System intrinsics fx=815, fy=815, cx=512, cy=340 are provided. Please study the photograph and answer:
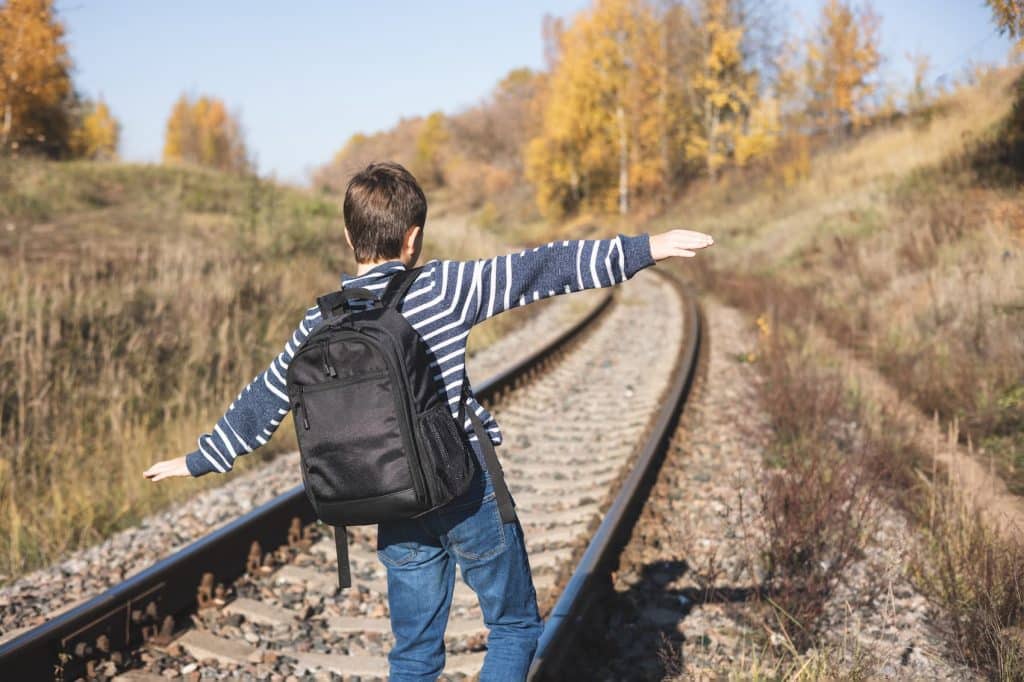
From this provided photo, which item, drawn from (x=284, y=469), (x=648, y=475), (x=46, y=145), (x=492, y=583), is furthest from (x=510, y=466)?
(x=46, y=145)

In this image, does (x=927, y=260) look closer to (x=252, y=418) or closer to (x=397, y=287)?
(x=397, y=287)

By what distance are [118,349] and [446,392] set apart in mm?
6081

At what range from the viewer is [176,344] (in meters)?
7.63

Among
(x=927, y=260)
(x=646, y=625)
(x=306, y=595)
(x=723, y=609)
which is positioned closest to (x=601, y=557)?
(x=646, y=625)

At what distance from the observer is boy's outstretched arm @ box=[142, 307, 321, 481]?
82.4 inches

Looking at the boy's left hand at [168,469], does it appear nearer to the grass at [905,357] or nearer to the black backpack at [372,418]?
the black backpack at [372,418]

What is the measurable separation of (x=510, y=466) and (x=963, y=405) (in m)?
3.63

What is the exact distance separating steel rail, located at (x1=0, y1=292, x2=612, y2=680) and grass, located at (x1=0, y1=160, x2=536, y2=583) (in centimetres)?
114

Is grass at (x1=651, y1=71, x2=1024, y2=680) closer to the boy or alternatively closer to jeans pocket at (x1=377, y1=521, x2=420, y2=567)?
the boy

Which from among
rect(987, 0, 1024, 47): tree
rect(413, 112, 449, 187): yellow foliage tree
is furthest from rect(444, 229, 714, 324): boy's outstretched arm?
rect(413, 112, 449, 187): yellow foliage tree

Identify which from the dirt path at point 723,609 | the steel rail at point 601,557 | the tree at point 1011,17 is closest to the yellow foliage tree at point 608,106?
the tree at point 1011,17

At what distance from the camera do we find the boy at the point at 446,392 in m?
2.00

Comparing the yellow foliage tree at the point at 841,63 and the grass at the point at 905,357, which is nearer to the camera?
the grass at the point at 905,357

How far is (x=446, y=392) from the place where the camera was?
208 centimetres
